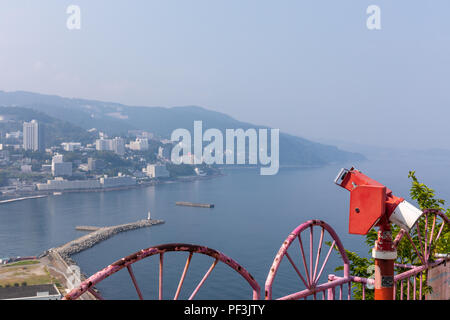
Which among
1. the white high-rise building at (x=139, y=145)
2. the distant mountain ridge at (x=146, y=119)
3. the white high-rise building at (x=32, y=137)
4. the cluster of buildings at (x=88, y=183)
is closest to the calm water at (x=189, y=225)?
the cluster of buildings at (x=88, y=183)

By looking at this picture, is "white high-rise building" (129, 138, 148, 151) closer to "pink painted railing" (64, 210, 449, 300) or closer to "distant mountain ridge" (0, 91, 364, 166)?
Result: "distant mountain ridge" (0, 91, 364, 166)

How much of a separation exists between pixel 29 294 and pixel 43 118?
49.0 m

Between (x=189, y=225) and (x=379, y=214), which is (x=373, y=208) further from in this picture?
(x=189, y=225)

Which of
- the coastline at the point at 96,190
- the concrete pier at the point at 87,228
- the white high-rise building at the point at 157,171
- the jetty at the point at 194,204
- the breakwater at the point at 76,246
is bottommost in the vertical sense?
the breakwater at the point at 76,246

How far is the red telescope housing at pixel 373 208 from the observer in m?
0.90

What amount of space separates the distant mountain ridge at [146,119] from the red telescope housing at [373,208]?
55317 mm

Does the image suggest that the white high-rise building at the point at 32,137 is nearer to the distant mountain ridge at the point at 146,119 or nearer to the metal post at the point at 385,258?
the distant mountain ridge at the point at 146,119

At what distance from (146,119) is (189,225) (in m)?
67.8

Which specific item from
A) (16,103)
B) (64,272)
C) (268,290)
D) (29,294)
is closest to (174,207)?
(64,272)

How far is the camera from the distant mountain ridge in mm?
60812

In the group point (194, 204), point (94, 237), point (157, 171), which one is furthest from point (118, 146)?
point (94, 237)

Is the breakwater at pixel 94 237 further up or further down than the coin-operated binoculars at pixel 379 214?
further down

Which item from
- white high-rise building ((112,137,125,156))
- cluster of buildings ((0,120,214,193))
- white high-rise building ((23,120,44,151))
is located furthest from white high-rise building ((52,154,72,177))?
white high-rise building ((112,137,125,156))
